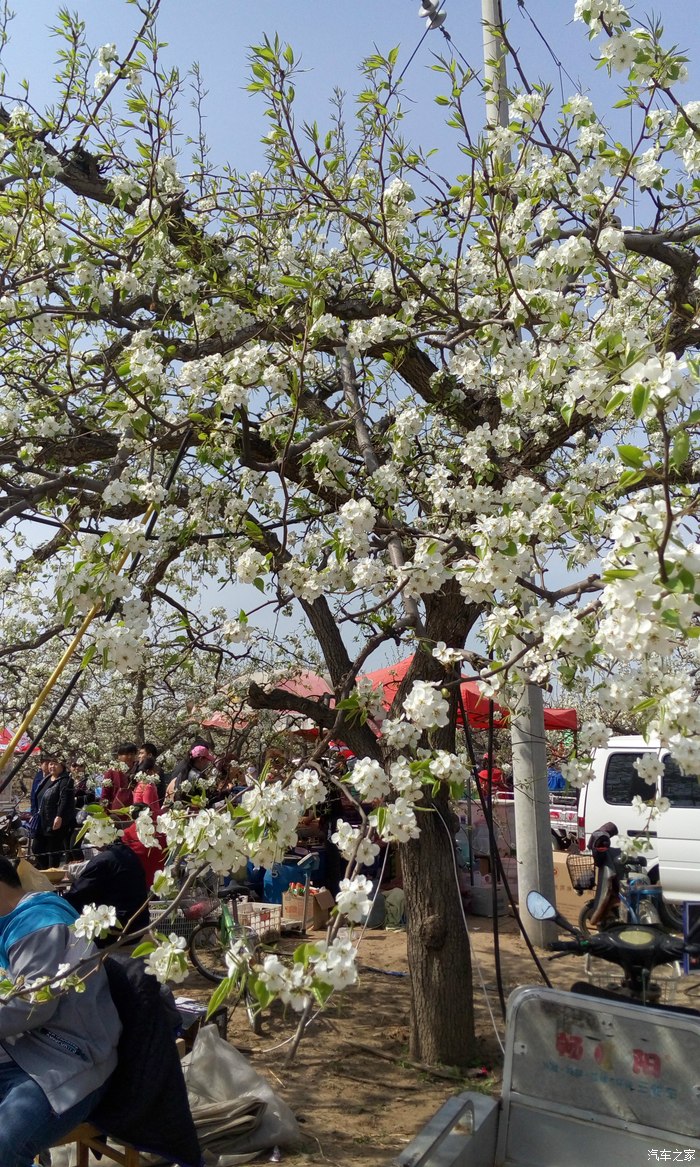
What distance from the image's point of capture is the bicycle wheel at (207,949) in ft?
22.6

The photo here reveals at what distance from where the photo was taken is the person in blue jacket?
9.40ft

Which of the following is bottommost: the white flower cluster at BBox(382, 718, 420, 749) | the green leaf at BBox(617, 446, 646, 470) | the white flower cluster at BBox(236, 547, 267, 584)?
the white flower cluster at BBox(382, 718, 420, 749)

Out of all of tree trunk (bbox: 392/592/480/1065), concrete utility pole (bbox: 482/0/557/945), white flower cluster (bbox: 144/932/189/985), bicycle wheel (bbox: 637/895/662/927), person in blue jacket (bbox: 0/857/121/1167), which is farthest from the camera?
concrete utility pole (bbox: 482/0/557/945)

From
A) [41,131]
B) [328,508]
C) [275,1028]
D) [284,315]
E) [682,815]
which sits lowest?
[275,1028]

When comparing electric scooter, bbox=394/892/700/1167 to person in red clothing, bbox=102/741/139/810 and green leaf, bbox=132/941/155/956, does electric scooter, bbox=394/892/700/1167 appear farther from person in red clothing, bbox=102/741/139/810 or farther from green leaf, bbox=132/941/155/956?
person in red clothing, bbox=102/741/139/810

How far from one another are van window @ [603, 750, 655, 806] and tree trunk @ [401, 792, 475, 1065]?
17.9 ft

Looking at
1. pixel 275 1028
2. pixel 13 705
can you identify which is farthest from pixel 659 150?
pixel 13 705

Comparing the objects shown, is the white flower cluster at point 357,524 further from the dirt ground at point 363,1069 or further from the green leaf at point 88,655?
the dirt ground at point 363,1069

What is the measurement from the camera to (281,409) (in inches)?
189

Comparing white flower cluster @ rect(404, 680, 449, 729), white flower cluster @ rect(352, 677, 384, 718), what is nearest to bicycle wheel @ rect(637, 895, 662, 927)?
white flower cluster @ rect(352, 677, 384, 718)

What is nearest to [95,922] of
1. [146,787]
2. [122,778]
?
[146,787]

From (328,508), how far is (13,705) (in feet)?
23.3

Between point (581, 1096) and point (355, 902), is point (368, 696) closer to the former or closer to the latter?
point (355, 902)

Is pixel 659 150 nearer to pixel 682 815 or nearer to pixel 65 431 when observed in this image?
pixel 65 431
